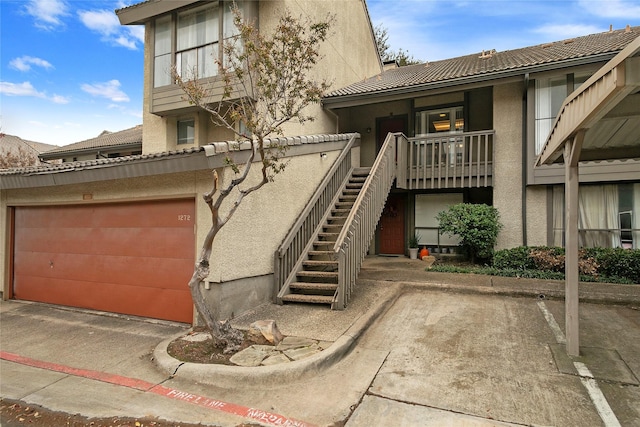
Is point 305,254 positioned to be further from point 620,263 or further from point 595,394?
point 620,263

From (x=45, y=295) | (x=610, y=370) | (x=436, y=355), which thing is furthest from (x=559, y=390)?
(x=45, y=295)

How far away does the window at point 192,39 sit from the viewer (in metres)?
9.58

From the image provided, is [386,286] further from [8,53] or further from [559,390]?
[8,53]

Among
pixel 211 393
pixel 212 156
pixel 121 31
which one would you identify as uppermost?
pixel 121 31

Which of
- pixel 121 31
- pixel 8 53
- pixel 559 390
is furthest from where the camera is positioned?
pixel 8 53

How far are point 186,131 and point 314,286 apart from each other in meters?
7.70

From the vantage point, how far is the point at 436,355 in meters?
4.31

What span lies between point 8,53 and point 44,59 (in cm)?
138

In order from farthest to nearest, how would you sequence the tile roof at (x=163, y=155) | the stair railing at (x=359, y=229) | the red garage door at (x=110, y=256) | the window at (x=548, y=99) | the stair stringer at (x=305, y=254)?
the window at (x=548, y=99), the stair stringer at (x=305, y=254), the red garage door at (x=110, y=256), the stair railing at (x=359, y=229), the tile roof at (x=163, y=155)

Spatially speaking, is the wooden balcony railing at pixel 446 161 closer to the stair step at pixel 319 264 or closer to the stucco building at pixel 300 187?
the stucco building at pixel 300 187

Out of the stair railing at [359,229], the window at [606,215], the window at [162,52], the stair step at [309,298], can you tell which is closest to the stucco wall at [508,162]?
the window at [606,215]

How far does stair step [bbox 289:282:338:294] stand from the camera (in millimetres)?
6211

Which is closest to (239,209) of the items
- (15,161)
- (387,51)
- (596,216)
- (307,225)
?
(307,225)

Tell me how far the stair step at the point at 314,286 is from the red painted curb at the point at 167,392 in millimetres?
3024
